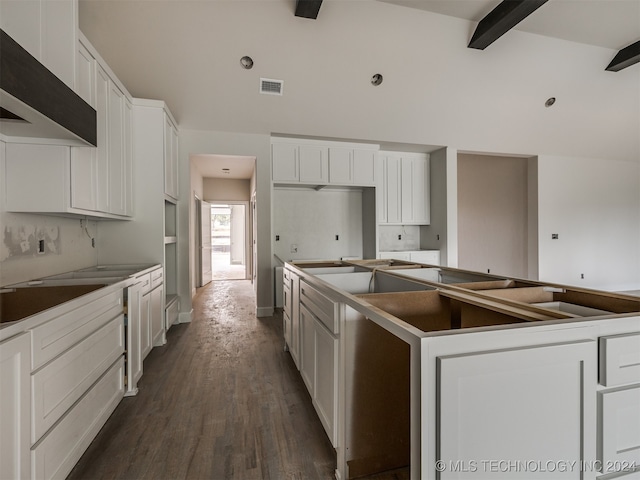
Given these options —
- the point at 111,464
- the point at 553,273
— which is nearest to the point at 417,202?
the point at 553,273

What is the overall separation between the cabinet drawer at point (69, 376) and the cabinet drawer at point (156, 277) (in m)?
0.96

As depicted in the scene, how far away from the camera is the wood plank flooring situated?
1563mm

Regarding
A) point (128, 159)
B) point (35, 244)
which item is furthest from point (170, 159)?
point (35, 244)

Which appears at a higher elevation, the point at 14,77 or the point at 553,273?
the point at 14,77

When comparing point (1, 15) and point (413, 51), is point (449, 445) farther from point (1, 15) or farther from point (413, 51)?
point (413, 51)

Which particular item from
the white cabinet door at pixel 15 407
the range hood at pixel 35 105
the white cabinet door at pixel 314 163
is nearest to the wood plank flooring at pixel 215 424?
the white cabinet door at pixel 15 407

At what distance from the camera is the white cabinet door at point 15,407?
1052 millimetres

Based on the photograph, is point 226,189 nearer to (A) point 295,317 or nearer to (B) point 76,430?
(A) point 295,317

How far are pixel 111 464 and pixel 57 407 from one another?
49 cm

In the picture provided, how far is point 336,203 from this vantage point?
557cm

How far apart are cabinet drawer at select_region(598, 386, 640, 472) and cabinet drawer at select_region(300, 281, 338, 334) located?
0.99 m

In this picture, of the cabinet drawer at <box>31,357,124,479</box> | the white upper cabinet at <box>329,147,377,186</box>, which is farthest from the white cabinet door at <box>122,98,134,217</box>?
the white upper cabinet at <box>329,147,377,186</box>

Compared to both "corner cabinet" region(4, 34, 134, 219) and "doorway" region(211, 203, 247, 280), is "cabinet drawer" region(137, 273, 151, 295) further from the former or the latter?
"doorway" region(211, 203, 247, 280)

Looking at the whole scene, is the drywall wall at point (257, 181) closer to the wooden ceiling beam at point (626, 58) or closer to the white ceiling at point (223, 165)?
the white ceiling at point (223, 165)
